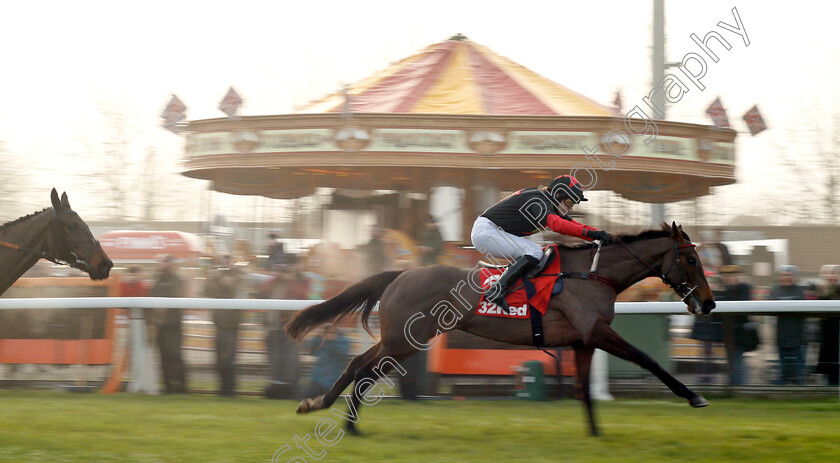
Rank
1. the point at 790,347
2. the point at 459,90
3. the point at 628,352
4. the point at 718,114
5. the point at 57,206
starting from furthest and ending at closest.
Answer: the point at 459,90, the point at 718,114, the point at 790,347, the point at 57,206, the point at 628,352

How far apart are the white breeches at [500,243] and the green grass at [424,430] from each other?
1.31 metres

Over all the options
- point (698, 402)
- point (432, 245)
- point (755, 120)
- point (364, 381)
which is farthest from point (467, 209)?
point (698, 402)

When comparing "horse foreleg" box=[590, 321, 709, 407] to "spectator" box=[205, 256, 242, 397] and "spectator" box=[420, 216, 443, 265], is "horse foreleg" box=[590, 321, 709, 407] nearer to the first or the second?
"spectator" box=[205, 256, 242, 397]

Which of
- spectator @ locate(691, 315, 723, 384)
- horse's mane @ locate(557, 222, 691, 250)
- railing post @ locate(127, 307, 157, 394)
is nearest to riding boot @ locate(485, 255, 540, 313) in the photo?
horse's mane @ locate(557, 222, 691, 250)

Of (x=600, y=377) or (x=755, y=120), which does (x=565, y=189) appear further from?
(x=755, y=120)

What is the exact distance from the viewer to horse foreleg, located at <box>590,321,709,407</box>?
5.95 meters

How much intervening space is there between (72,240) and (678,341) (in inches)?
210

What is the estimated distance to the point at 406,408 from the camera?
7.49 m

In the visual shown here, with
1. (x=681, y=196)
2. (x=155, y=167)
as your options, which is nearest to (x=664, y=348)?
(x=681, y=196)

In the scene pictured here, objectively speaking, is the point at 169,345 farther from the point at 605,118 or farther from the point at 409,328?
the point at 605,118

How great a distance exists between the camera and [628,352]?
604cm

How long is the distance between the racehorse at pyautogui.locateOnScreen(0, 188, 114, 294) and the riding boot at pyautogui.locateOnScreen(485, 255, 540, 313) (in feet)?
10.1

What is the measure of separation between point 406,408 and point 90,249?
291 centimetres

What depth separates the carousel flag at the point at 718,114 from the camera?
38.7ft
